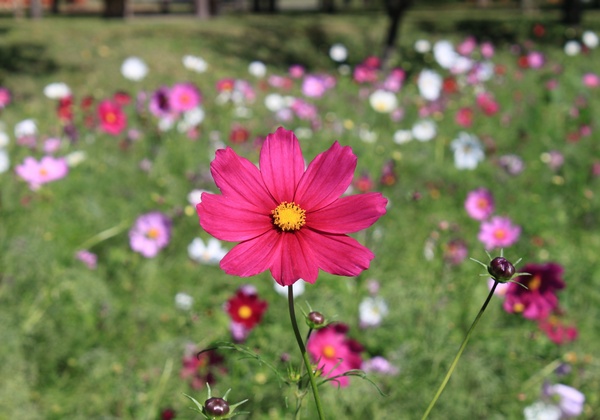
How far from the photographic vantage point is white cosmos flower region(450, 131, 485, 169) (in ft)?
10.2

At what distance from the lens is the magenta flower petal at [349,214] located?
0.68m

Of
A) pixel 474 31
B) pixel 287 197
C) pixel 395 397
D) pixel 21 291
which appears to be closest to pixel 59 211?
pixel 21 291

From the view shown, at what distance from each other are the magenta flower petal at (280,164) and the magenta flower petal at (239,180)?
0.01 m

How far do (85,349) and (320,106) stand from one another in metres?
2.84

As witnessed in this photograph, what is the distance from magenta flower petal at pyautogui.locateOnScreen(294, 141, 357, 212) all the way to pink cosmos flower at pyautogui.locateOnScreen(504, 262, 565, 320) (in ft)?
2.66

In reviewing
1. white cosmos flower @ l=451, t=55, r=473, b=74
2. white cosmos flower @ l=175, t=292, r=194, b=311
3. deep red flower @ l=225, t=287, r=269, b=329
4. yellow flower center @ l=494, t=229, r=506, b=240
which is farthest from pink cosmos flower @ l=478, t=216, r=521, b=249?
white cosmos flower @ l=451, t=55, r=473, b=74

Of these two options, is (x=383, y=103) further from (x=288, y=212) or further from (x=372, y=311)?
→ (x=288, y=212)

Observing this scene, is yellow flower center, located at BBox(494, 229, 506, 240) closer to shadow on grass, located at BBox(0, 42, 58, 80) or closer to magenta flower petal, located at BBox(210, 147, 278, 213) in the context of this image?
magenta flower petal, located at BBox(210, 147, 278, 213)

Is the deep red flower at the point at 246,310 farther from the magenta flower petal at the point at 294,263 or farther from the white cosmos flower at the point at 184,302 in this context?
the magenta flower petal at the point at 294,263

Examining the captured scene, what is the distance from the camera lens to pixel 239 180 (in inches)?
28.0

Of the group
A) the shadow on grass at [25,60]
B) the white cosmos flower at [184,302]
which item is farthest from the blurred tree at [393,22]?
the white cosmos flower at [184,302]

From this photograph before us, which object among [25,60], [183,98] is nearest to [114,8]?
[25,60]

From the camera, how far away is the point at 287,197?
0.75 meters

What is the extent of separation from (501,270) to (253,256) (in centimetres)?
29
